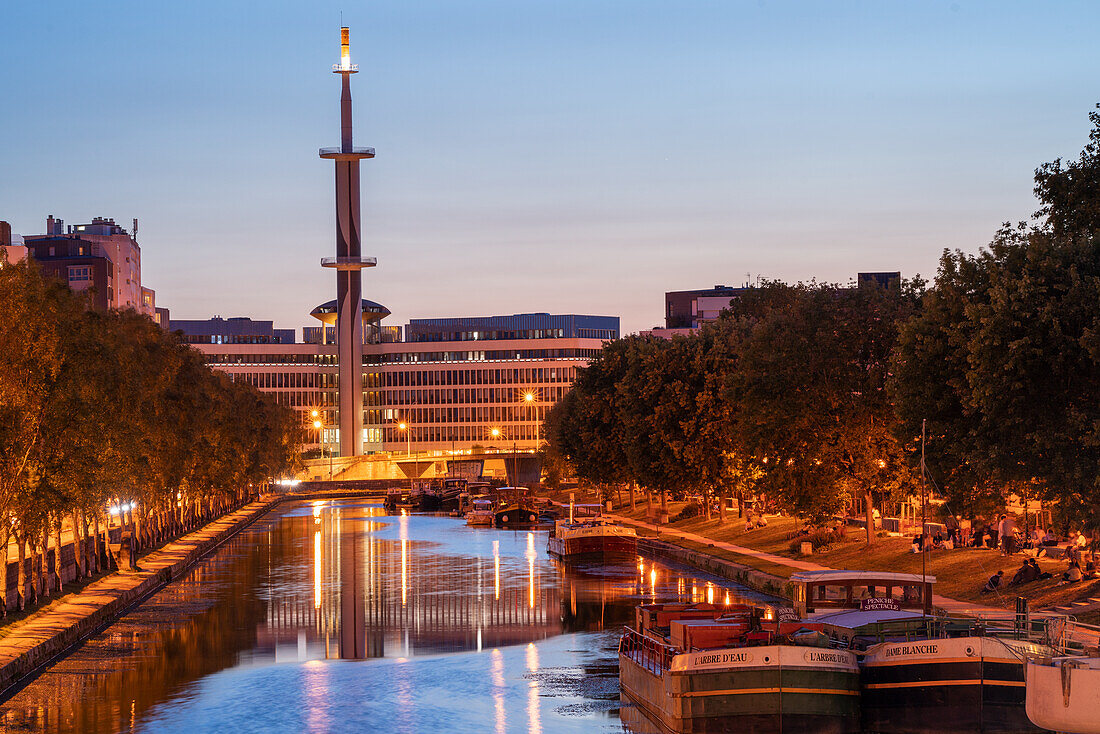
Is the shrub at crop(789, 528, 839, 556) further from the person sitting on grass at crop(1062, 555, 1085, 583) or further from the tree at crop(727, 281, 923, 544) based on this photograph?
the person sitting on grass at crop(1062, 555, 1085, 583)

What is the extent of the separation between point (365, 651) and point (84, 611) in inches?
477

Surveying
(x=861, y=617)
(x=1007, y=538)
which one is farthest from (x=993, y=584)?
(x=861, y=617)

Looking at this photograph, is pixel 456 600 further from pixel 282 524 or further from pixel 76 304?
pixel 282 524

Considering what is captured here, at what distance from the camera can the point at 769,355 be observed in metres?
72.2

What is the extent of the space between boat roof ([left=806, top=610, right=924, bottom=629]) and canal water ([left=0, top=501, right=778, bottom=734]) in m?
6.09

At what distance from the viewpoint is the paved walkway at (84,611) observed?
44.7m

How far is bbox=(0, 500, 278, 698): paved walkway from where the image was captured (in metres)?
44.7

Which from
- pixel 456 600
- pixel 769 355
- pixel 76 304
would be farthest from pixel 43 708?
pixel 769 355

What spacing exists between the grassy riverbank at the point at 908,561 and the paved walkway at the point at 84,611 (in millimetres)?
29569

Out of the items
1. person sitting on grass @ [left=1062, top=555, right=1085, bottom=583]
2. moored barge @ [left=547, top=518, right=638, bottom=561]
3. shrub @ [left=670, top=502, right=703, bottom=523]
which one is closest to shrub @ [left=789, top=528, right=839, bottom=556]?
moored barge @ [left=547, top=518, right=638, bottom=561]

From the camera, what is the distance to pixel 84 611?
56.3 meters

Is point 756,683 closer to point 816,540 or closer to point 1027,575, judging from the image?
point 1027,575

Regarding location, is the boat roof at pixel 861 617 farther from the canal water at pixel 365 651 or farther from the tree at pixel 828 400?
the tree at pixel 828 400

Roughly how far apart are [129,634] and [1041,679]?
38.1 m
